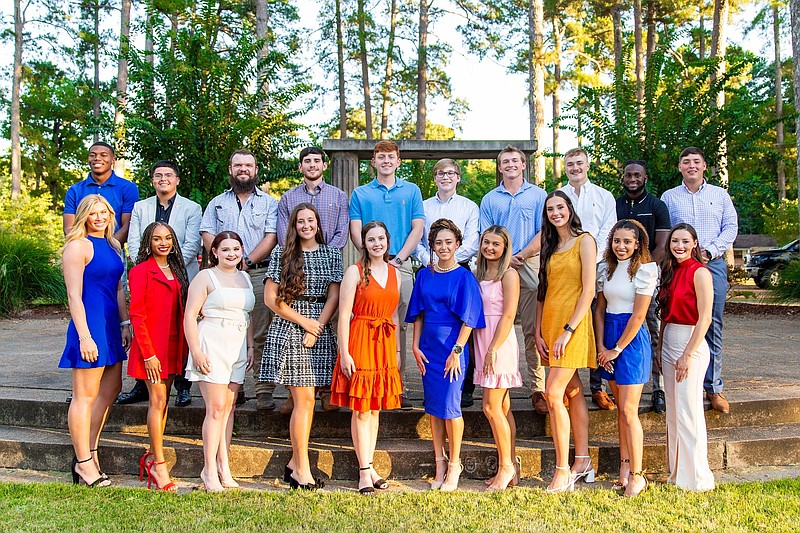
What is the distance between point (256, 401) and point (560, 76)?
2458 centimetres

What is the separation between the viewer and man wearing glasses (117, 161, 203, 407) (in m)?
4.99

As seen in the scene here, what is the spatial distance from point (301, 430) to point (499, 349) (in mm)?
1347

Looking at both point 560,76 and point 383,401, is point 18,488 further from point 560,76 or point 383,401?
point 560,76

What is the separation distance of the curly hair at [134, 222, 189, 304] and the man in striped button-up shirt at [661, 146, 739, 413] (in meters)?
3.73

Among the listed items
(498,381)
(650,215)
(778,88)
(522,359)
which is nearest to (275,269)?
(498,381)

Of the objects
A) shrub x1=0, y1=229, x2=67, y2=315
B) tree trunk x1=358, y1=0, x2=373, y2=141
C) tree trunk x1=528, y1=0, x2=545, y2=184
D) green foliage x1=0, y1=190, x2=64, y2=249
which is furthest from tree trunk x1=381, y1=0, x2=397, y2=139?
shrub x1=0, y1=229, x2=67, y2=315

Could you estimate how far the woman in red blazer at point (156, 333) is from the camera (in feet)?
13.5

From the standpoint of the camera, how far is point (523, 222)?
505cm

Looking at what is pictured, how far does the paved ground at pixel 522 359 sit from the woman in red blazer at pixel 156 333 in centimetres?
130

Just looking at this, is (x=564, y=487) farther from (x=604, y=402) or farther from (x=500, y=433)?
(x=604, y=402)

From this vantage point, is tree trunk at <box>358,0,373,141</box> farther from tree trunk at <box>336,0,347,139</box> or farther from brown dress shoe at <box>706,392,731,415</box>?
brown dress shoe at <box>706,392,731,415</box>

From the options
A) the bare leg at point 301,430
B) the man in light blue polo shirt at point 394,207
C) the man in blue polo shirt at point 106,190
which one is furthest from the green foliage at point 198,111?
the bare leg at point 301,430

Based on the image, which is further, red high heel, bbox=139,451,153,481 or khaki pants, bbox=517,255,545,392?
khaki pants, bbox=517,255,545,392

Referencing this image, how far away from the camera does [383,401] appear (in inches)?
162
